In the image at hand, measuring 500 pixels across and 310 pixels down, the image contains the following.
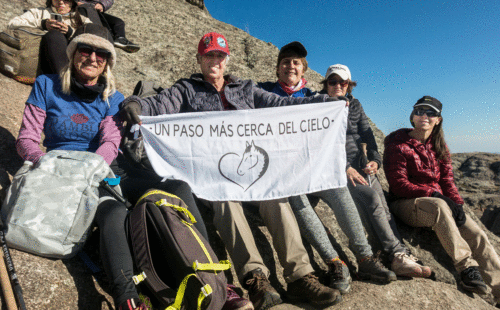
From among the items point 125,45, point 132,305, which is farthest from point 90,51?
point 125,45

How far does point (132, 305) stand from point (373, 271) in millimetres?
2524

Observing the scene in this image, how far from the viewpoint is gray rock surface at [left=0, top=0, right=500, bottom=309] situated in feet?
8.18

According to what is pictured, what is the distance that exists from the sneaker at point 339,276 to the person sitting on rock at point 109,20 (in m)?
4.83

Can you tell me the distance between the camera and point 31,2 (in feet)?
22.4

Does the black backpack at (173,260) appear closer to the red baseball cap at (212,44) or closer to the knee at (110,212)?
the knee at (110,212)

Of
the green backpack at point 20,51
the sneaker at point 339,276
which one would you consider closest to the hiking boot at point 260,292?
the sneaker at point 339,276

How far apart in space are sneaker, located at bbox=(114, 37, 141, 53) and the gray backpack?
400 centimetres

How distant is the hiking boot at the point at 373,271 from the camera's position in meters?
3.51

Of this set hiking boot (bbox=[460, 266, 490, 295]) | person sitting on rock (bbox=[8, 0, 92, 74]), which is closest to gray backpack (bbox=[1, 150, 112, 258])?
person sitting on rock (bbox=[8, 0, 92, 74])

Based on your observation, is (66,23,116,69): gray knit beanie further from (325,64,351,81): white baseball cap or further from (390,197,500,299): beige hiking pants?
(390,197,500,299): beige hiking pants

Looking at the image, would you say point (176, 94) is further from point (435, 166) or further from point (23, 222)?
point (435, 166)

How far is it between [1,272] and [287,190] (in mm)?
2547

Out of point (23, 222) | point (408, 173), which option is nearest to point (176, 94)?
point (23, 222)

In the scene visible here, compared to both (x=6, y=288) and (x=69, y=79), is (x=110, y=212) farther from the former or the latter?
(x=69, y=79)
